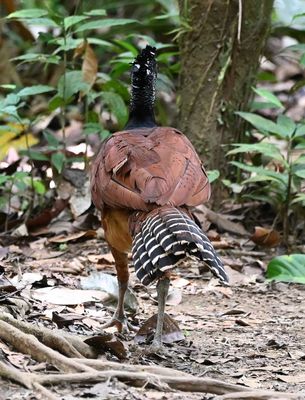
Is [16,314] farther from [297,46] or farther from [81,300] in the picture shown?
[297,46]

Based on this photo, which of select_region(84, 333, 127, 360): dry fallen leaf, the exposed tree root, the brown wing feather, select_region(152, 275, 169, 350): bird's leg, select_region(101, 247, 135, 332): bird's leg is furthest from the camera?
select_region(101, 247, 135, 332): bird's leg

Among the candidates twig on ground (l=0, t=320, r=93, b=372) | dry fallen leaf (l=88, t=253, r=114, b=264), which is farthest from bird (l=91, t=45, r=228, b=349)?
dry fallen leaf (l=88, t=253, r=114, b=264)

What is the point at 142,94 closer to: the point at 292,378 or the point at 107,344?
the point at 107,344

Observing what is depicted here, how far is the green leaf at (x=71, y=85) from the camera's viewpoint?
6704 millimetres

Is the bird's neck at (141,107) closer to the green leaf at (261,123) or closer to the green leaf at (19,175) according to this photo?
the green leaf at (261,123)

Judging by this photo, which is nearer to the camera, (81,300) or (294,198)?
(81,300)

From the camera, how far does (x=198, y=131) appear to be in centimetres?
697

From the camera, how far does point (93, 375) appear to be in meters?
3.21

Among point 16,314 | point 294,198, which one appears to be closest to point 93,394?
point 16,314

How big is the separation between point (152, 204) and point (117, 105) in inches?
A: 115

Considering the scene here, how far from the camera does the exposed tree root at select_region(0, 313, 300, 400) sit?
315cm

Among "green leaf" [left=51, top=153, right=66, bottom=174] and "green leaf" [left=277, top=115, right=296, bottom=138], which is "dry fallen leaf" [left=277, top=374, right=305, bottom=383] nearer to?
"green leaf" [left=277, top=115, right=296, bottom=138]

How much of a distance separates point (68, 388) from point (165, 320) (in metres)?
1.42

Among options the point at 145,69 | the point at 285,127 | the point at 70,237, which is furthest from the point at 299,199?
the point at 70,237
